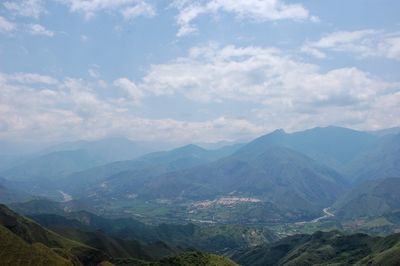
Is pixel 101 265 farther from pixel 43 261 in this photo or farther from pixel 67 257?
pixel 43 261

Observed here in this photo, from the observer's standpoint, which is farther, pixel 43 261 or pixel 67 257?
pixel 67 257

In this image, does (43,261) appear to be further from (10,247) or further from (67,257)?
(67,257)

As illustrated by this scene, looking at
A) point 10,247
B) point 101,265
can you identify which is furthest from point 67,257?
point 10,247

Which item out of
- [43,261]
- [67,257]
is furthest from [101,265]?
[43,261]

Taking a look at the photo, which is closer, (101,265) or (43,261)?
(43,261)

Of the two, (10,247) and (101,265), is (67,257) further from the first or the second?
(10,247)

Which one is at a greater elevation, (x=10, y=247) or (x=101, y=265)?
(x=10, y=247)
